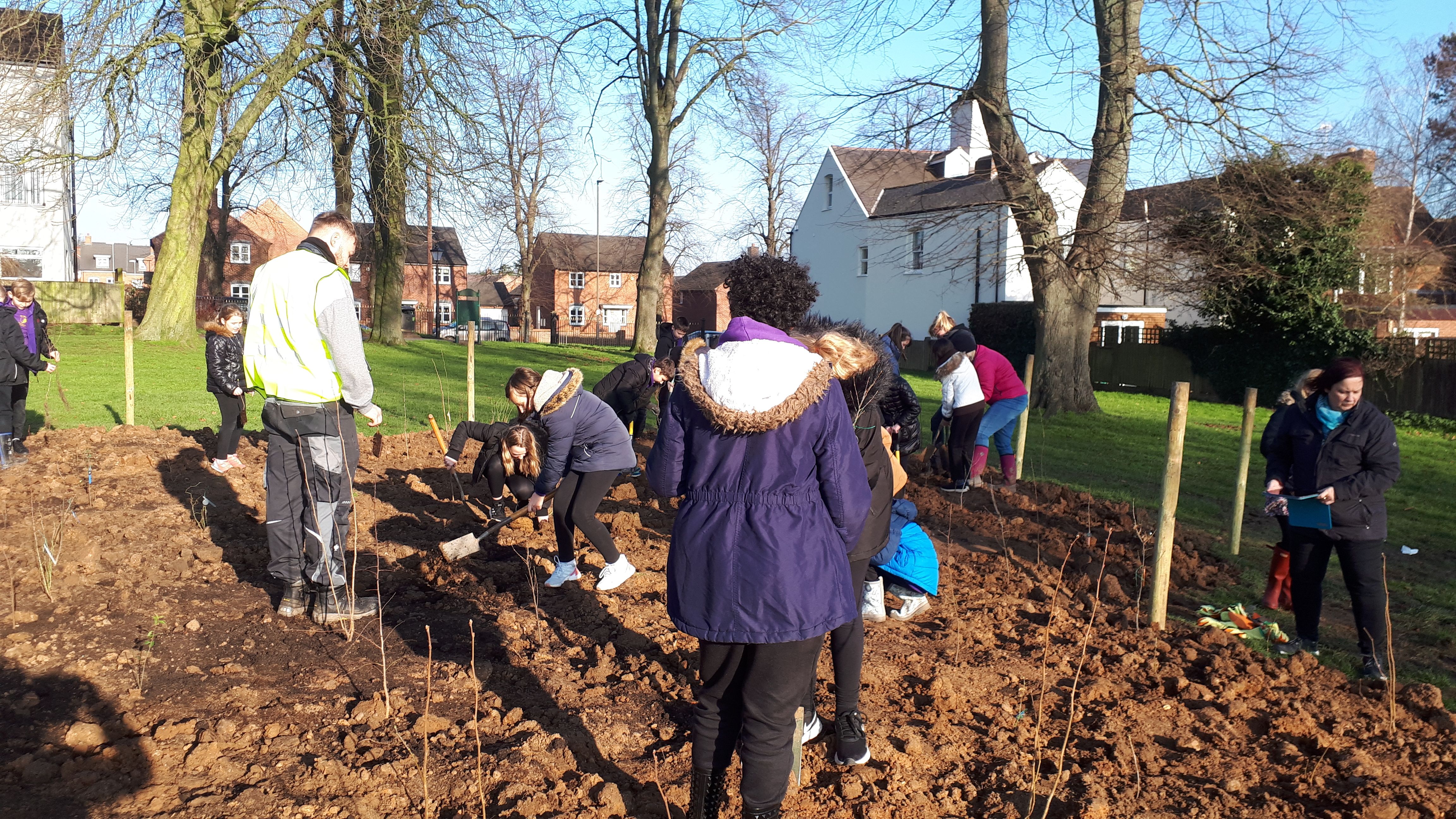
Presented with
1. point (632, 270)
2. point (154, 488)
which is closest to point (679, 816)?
point (154, 488)

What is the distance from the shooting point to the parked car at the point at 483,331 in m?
48.4

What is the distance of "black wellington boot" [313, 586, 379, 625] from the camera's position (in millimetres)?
4676

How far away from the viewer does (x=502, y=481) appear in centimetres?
688

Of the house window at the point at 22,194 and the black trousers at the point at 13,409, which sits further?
the house window at the point at 22,194

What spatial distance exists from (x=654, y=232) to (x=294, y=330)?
859 inches

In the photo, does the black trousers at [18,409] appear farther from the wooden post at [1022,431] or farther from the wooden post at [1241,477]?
the wooden post at [1241,477]

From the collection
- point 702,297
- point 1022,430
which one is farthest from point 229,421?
point 702,297

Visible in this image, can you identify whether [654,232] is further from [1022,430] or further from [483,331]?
[483,331]

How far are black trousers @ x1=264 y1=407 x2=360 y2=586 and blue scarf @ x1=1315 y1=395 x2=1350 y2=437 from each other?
4759 millimetres

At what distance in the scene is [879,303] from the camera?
37469mm

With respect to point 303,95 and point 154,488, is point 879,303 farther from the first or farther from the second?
point 154,488

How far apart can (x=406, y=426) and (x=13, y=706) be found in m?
7.20

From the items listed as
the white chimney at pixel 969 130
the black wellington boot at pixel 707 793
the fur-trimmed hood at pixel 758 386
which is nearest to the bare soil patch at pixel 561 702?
the black wellington boot at pixel 707 793

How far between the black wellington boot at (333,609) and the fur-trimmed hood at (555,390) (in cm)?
137
